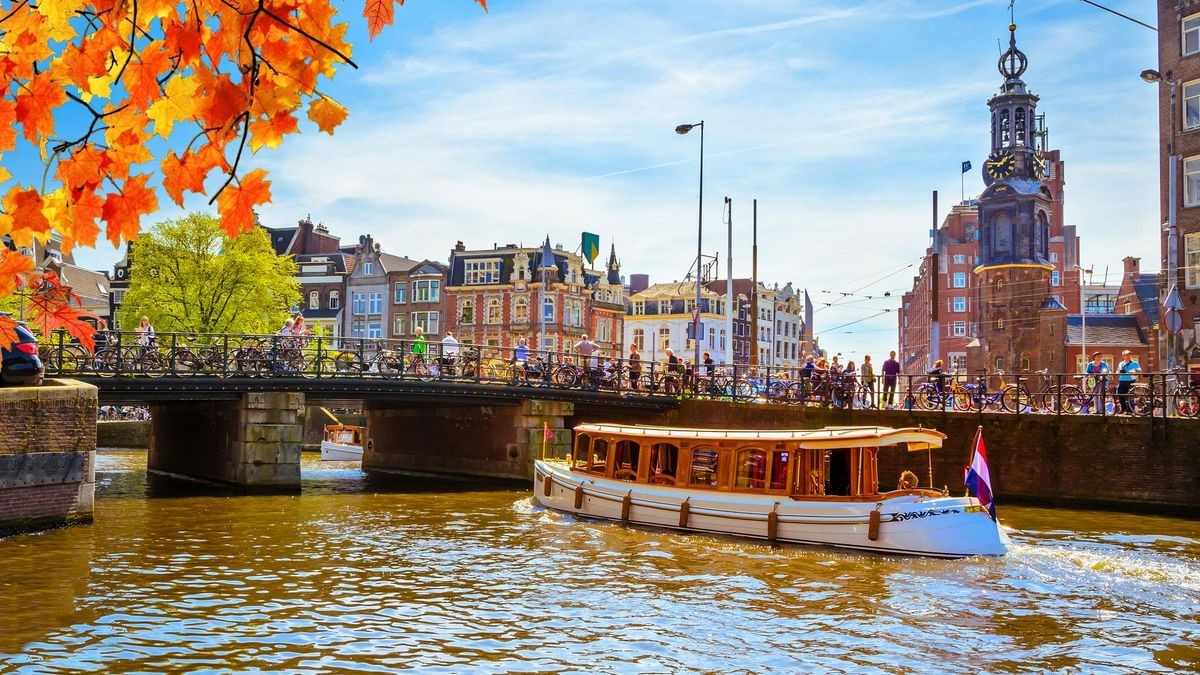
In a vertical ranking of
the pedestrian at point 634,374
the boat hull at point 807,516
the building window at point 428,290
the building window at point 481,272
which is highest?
the building window at point 481,272

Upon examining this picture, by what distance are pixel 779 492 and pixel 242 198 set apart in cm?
1838

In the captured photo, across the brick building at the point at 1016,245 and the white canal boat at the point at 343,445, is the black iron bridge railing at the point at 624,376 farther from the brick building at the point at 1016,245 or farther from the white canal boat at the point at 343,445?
the brick building at the point at 1016,245

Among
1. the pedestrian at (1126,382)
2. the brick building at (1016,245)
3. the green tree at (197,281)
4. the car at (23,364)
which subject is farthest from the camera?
the brick building at (1016,245)

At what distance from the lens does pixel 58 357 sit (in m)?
26.8

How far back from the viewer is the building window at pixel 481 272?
3191 inches

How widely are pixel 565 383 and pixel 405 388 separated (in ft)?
18.9

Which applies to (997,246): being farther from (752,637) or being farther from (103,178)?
(103,178)

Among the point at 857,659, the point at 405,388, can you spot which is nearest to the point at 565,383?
the point at 405,388

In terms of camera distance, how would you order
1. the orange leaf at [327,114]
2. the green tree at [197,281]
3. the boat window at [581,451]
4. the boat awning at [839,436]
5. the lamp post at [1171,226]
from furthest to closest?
the green tree at [197,281], the lamp post at [1171,226], the boat window at [581,451], the boat awning at [839,436], the orange leaf at [327,114]

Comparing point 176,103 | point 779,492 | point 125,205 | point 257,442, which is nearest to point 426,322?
point 257,442

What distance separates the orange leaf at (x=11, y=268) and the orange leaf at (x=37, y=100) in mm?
447

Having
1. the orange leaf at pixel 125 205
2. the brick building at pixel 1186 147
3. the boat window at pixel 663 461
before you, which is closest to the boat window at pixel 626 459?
the boat window at pixel 663 461

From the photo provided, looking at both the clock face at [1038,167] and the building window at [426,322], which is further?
the building window at [426,322]

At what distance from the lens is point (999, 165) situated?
66.8 metres
